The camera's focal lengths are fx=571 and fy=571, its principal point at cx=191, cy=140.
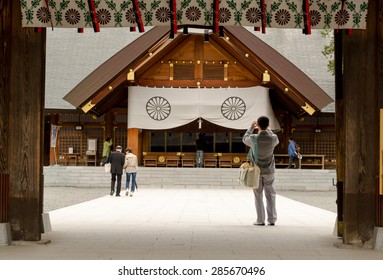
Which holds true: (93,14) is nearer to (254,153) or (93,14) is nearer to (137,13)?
(137,13)

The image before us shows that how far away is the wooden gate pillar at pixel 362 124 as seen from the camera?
6508 millimetres

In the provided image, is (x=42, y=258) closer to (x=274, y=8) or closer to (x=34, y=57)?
(x=34, y=57)

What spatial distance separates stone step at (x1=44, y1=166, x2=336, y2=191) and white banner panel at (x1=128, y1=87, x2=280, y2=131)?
2.15 metres

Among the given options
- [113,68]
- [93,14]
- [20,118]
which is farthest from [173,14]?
[113,68]

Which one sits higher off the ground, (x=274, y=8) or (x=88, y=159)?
(x=274, y=8)

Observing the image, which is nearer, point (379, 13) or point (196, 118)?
point (379, 13)

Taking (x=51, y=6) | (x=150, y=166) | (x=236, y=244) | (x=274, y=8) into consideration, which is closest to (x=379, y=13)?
(x=274, y=8)

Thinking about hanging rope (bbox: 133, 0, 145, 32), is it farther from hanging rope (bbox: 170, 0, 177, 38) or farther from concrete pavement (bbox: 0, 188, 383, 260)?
concrete pavement (bbox: 0, 188, 383, 260)

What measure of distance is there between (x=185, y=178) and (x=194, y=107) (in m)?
3.13

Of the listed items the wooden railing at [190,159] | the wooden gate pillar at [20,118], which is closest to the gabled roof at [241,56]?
the wooden railing at [190,159]

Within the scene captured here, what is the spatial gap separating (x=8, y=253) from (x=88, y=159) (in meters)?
21.1

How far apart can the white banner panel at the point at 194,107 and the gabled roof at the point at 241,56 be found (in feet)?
3.52

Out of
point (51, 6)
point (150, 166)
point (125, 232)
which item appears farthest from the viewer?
point (150, 166)

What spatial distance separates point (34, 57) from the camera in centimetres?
665
